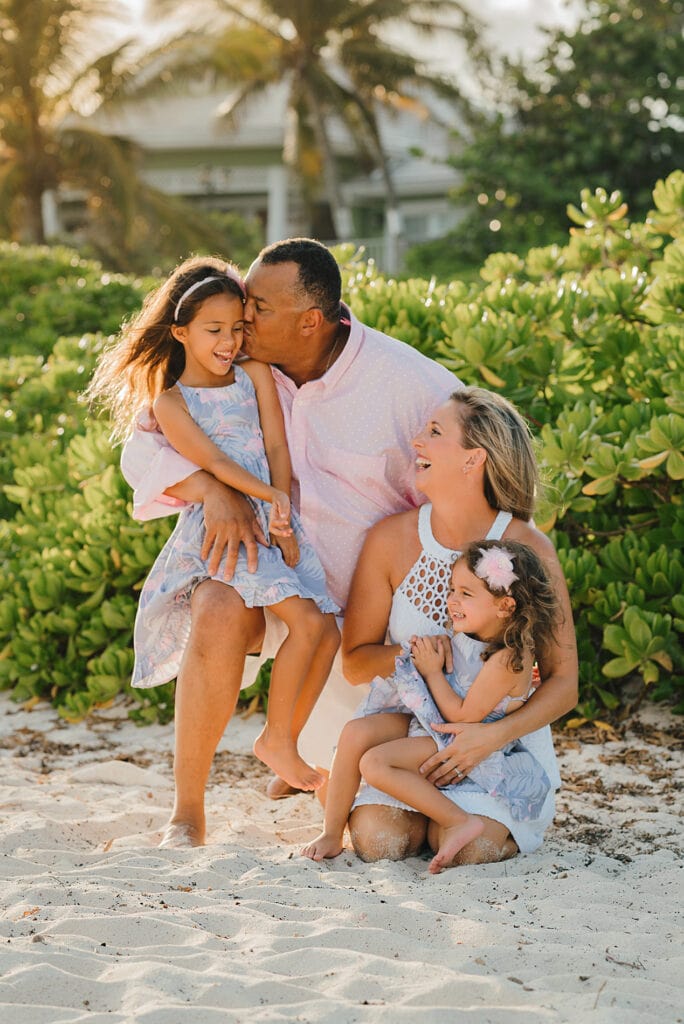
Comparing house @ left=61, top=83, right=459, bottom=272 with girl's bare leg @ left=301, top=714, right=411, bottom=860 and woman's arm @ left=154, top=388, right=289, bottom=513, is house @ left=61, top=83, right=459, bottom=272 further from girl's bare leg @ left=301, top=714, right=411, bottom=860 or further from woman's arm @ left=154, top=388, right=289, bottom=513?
girl's bare leg @ left=301, top=714, right=411, bottom=860

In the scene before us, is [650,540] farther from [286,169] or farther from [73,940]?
[286,169]

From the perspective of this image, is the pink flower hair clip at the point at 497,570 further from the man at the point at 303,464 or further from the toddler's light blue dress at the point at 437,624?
the man at the point at 303,464

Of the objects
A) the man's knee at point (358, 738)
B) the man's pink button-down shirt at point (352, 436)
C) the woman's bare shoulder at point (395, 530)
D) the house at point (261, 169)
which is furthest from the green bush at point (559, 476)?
the house at point (261, 169)

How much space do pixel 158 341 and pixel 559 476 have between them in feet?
5.47

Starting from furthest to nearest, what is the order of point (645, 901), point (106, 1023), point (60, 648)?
point (60, 648)
point (645, 901)
point (106, 1023)

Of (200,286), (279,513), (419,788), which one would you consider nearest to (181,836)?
(419,788)

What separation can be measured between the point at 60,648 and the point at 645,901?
360 cm

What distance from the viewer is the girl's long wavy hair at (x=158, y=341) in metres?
3.85

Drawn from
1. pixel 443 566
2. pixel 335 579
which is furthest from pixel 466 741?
pixel 335 579

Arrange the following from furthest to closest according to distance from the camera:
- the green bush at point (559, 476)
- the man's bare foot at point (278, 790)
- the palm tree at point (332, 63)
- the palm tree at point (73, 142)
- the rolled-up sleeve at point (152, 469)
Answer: the palm tree at point (332, 63) → the palm tree at point (73, 142) → the green bush at point (559, 476) → the man's bare foot at point (278, 790) → the rolled-up sleeve at point (152, 469)

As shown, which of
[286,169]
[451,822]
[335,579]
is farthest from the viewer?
[286,169]

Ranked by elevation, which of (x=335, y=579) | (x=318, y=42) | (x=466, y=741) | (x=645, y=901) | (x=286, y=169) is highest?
(x=318, y=42)

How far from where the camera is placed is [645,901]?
3.17 meters

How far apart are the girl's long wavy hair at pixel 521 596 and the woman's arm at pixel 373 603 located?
0.35 metres
